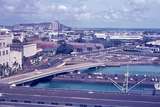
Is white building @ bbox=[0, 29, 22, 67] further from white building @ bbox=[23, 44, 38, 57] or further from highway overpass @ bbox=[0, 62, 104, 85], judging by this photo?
white building @ bbox=[23, 44, 38, 57]

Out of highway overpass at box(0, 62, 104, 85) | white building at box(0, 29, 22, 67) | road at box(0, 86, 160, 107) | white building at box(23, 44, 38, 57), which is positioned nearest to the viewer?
road at box(0, 86, 160, 107)

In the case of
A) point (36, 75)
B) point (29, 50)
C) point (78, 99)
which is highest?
point (29, 50)

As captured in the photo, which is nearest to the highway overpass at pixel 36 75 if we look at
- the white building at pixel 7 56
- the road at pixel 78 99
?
the white building at pixel 7 56

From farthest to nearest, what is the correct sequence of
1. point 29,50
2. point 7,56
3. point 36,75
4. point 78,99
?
point 29,50, point 7,56, point 36,75, point 78,99

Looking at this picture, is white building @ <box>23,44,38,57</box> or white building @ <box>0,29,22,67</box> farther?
white building @ <box>23,44,38,57</box>

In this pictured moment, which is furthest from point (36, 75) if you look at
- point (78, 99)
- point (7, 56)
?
point (78, 99)

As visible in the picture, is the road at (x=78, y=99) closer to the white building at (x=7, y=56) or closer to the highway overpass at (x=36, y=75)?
the highway overpass at (x=36, y=75)

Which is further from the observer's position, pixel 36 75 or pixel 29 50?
pixel 29 50

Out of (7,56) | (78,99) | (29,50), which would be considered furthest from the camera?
(29,50)

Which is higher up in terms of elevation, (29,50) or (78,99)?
(29,50)

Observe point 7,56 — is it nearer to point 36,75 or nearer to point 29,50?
point 36,75

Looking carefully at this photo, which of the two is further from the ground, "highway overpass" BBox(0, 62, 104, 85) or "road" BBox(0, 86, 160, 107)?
"road" BBox(0, 86, 160, 107)

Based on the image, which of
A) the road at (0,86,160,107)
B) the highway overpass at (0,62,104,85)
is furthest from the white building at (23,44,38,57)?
the road at (0,86,160,107)
